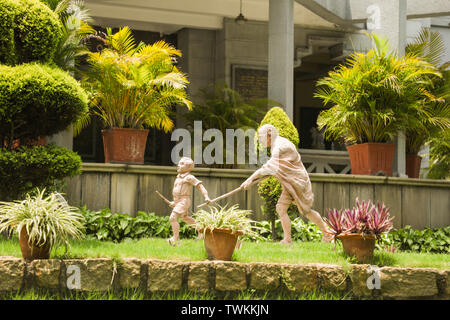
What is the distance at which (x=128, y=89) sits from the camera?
1184 cm

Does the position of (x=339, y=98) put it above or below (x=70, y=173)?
above

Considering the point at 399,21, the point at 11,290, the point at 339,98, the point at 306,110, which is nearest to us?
the point at 11,290

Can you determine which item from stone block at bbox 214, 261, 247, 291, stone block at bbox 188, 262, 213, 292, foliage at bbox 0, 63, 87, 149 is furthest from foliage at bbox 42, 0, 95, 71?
stone block at bbox 214, 261, 247, 291

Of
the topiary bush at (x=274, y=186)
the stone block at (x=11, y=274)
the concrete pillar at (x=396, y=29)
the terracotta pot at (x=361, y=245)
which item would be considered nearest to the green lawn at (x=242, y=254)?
the terracotta pot at (x=361, y=245)

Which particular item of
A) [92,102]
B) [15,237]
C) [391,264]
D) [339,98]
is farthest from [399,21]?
[15,237]

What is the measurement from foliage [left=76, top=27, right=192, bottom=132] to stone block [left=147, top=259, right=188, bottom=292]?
4.87 meters

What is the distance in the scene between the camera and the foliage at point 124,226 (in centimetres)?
1038

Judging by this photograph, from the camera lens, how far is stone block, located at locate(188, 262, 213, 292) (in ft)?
24.0

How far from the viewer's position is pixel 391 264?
798 centimetres

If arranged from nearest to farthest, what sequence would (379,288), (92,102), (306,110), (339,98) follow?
1. (379,288)
2. (92,102)
3. (339,98)
4. (306,110)

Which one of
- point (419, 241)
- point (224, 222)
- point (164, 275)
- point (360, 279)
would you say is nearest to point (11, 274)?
point (164, 275)

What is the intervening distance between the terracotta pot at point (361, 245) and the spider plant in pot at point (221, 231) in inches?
→ 48.1
